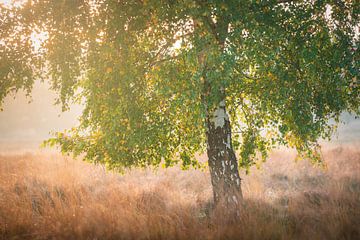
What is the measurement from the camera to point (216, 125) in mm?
6887

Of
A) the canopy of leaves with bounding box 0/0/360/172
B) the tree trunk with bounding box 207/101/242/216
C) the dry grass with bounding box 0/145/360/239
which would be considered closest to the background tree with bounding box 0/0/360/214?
the canopy of leaves with bounding box 0/0/360/172

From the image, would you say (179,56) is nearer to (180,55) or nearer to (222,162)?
(180,55)

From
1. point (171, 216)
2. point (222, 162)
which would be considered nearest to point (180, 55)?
point (222, 162)

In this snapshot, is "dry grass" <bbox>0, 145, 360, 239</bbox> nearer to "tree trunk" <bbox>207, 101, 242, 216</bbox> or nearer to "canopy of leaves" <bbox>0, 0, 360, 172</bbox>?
"tree trunk" <bbox>207, 101, 242, 216</bbox>

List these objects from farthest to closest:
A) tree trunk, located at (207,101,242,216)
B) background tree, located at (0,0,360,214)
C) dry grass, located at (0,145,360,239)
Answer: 1. tree trunk, located at (207,101,242,216)
2. dry grass, located at (0,145,360,239)
3. background tree, located at (0,0,360,214)

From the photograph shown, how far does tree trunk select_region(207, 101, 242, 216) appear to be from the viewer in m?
6.77

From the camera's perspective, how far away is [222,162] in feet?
22.4

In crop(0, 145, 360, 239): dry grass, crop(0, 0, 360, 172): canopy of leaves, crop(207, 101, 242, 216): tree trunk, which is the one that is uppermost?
crop(0, 0, 360, 172): canopy of leaves

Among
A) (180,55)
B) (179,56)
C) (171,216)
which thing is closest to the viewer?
(180,55)

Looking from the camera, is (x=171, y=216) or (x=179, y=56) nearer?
(x=179, y=56)

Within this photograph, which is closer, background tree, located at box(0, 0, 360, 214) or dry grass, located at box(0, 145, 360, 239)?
background tree, located at box(0, 0, 360, 214)

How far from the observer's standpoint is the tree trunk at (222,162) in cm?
677

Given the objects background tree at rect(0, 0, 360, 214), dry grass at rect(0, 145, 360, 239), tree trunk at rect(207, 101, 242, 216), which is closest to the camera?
background tree at rect(0, 0, 360, 214)

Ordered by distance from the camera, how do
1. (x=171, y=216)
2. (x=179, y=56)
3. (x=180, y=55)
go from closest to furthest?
(x=180, y=55) → (x=179, y=56) → (x=171, y=216)
